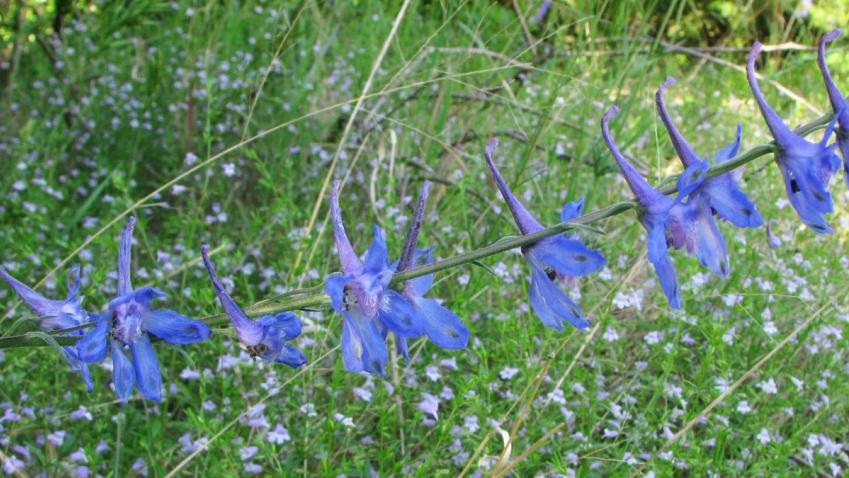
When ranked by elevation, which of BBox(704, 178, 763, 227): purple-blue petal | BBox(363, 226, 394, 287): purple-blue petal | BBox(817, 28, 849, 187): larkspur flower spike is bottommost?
BBox(363, 226, 394, 287): purple-blue petal

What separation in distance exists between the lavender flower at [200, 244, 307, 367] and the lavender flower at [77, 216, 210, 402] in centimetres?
4

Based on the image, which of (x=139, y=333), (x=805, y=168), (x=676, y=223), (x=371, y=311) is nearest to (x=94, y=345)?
(x=139, y=333)

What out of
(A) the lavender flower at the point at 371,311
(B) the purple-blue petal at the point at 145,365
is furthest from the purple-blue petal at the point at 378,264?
(B) the purple-blue petal at the point at 145,365

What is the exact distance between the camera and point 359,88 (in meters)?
3.27

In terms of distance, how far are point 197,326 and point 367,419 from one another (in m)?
1.44

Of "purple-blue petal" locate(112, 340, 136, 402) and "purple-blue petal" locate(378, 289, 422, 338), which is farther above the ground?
"purple-blue petal" locate(378, 289, 422, 338)

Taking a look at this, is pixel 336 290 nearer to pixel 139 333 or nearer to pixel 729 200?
pixel 139 333

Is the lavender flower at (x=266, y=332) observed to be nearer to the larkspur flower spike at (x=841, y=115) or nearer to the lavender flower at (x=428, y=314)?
the lavender flower at (x=428, y=314)

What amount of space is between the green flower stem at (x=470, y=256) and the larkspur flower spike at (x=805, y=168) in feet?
0.05

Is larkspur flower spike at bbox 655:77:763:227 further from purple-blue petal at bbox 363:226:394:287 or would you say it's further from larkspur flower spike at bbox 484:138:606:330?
purple-blue petal at bbox 363:226:394:287

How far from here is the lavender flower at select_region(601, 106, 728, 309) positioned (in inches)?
36.9

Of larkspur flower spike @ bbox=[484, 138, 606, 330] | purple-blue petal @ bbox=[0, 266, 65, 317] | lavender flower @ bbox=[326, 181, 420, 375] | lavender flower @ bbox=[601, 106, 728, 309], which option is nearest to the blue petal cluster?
lavender flower @ bbox=[326, 181, 420, 375]

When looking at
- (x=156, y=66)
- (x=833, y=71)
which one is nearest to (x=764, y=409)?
(x=156, y=66)

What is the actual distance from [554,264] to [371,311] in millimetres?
198
